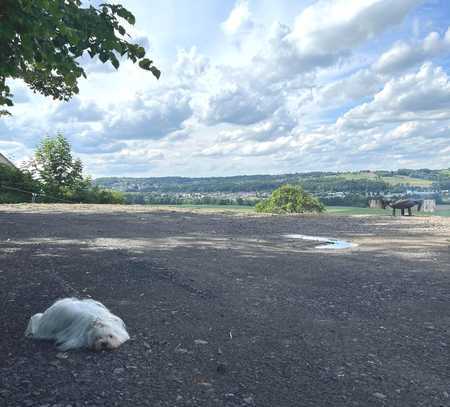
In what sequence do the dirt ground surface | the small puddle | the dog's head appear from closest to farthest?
the dirt ground surface < the dog's head < the small puddle

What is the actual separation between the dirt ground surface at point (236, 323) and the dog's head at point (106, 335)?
0.11 m

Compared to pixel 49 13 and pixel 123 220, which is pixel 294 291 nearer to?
pixel 49 13

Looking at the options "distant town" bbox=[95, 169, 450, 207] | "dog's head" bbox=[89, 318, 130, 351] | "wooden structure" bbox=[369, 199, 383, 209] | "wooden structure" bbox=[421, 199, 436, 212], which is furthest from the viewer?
"distant town" bbox=[95, 169, 450, 207]

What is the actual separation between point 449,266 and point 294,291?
3.98 metres

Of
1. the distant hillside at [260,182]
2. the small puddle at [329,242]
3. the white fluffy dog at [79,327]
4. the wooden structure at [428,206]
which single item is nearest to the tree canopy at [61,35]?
the white fluffy dog at [79,327]

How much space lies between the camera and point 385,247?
473 inches

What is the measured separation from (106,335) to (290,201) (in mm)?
38486

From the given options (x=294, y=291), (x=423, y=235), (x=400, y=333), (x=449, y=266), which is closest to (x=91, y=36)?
(x=294, y=291)

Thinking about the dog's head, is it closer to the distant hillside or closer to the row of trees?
the row of trees

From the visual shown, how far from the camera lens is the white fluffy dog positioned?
466 cm

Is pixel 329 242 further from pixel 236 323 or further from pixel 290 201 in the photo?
pixel 290 201

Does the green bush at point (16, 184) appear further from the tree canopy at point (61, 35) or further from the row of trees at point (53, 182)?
the tree canopy at point (61, 35)

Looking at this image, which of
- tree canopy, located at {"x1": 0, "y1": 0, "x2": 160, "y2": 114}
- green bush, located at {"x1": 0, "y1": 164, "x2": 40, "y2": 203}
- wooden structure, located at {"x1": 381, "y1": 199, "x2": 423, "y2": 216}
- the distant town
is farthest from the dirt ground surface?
the distant town

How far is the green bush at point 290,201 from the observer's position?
41.2m
